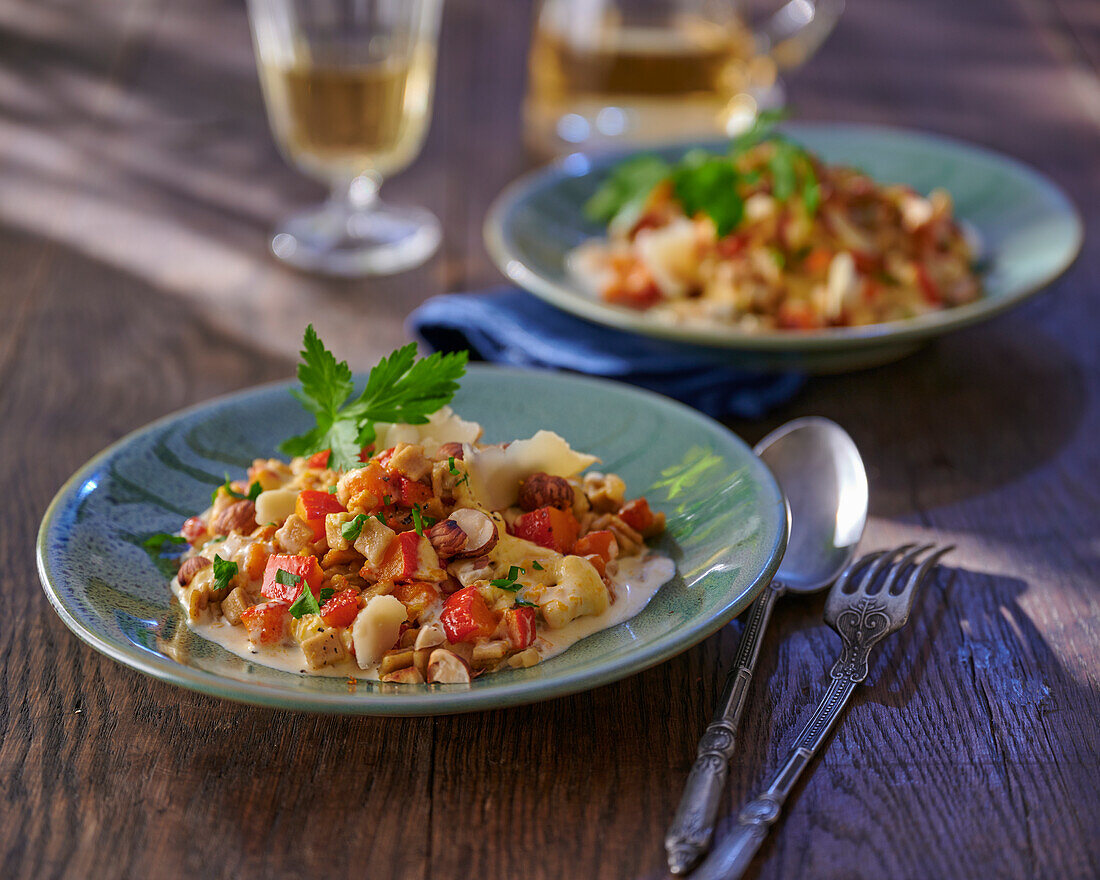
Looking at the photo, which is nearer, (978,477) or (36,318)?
(978,477)

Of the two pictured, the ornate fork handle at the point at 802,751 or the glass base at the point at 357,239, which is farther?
the glass base at the point at 357,239

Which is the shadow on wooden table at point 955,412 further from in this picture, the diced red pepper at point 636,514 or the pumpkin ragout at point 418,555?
the pumpkin ragout at point 418,555

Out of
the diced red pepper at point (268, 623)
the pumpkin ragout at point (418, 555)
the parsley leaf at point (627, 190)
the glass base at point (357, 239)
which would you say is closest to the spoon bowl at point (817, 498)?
the pumpkin ragout at point (418, 555)

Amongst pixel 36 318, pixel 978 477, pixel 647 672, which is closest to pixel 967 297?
pixel 978 477

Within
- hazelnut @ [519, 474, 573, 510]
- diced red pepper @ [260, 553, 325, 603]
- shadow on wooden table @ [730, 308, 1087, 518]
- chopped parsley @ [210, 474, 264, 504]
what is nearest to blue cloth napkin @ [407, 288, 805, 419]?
shadow on wooden table @ [730, 308, 1087, 518]

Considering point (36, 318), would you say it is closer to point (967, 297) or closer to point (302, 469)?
point (302, 469)

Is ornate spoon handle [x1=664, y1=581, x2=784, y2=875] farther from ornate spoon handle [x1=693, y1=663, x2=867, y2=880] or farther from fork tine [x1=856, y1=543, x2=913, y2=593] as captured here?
fork tine [x1=856, y1=543, x2=913, y2=593]
